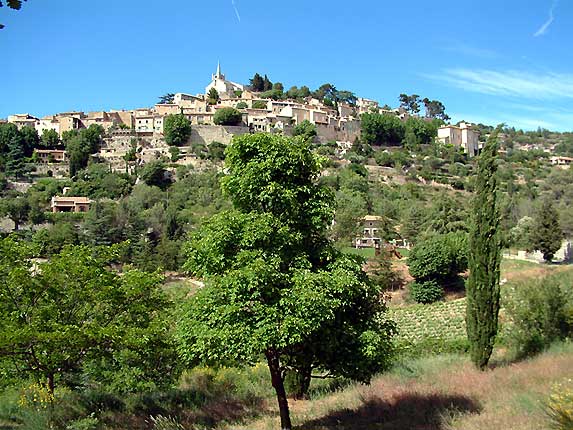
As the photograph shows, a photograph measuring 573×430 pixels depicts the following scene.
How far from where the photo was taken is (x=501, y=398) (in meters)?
9.65

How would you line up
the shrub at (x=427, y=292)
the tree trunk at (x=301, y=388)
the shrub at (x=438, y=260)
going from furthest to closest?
the shrub at (x=438, y=260), the shrub at (x=427, y=292), the tree trunk at (x=301, y=388)

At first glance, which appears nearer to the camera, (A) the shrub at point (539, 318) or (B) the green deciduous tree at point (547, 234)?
(A) the shrub at point (539, 318)

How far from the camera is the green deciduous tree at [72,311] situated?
8.51m

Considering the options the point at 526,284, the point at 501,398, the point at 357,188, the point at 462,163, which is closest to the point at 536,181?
the point at 462,163

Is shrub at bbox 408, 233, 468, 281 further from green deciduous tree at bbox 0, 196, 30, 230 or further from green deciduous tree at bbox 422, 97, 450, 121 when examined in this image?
green deciduous tree at bbox 422, 97, 450, 121

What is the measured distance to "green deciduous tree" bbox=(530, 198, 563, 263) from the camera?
43.4 metres

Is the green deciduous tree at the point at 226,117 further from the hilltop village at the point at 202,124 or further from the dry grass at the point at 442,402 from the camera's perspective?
the dry grass at the point at 442,402

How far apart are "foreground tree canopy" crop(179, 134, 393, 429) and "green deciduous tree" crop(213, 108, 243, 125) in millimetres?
82552

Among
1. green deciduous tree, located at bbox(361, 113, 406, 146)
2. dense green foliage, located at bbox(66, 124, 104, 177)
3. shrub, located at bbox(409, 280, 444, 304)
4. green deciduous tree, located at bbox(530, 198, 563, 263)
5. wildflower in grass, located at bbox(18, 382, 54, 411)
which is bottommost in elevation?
shrub, located at bbox(409, 280, 444, 304)

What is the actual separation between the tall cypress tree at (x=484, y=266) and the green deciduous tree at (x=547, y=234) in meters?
32.9

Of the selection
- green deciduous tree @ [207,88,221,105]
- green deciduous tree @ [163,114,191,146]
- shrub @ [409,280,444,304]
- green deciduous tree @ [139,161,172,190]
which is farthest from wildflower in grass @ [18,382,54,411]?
green deciduous tree @ [207,88,221,105]

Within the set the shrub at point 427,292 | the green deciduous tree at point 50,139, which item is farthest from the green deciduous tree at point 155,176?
the shrub at point 427,292

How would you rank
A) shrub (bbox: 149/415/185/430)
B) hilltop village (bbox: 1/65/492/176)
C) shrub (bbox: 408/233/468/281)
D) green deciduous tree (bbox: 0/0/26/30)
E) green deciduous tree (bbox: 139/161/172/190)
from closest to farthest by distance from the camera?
green deciduous tree (bbox: 0/0/26/30) → shrub (bbox: 149/415/185/430) → shrub (bbox: 408/233/468/281) → green deciduous tree (bbox: 139/161/172/190) → hilltop village (bbox: 1/65/492/176)

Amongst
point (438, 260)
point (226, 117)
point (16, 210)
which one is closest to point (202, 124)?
point (226, 117)
